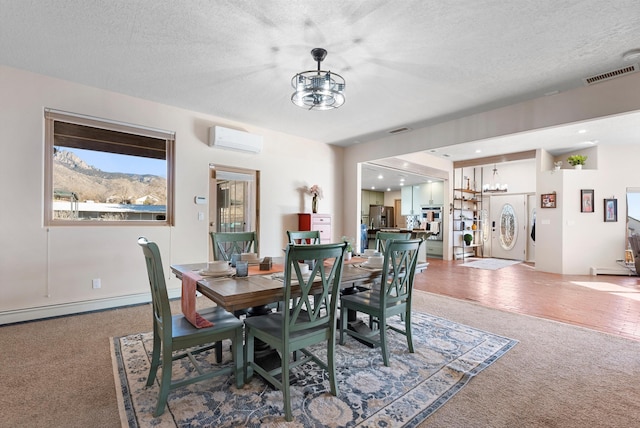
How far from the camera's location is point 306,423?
A: 5.54ft

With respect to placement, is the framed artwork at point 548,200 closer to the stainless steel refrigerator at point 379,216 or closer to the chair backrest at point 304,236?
the stainless steel refrigerator at point 379,216

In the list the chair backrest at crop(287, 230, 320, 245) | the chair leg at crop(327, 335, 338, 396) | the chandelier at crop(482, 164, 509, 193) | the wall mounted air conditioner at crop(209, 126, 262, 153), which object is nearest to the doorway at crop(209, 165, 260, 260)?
the wall mounted air conditioner at crop(209, 126, 262, 153)

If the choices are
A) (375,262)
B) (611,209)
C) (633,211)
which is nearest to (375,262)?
(375,262)

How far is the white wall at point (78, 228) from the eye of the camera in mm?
3201

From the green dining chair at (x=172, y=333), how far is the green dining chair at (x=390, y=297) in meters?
1.05

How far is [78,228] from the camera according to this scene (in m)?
3.57

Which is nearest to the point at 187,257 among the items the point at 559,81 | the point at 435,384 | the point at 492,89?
the point at 435,384

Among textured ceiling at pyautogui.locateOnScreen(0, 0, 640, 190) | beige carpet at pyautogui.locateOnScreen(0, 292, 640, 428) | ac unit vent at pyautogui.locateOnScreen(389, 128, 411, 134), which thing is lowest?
beige carpet at pyautogui.locateOnScreen(0, 292, 640, 428)

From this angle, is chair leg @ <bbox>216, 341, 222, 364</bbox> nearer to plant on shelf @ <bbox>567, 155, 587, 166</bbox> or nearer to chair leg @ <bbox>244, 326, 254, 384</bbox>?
chair leg @ <bbox>244, 326, 254, 384</bbox>

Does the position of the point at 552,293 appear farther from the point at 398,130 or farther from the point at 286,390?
the point at 286,390

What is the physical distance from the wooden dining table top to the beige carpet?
869 mm

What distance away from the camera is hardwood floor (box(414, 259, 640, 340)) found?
3557mm

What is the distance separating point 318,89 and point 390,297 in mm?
1868

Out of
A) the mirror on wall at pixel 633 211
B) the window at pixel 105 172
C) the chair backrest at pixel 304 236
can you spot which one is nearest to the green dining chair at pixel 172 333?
the chair backrest at pixel 304 236
